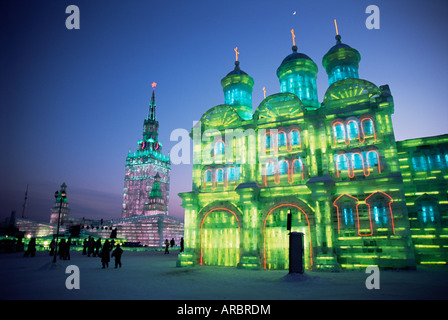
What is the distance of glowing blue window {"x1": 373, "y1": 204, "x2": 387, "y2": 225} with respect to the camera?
55.6ft

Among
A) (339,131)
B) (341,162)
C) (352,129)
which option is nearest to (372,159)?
(341,162)

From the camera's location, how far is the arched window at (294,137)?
20.2 metres

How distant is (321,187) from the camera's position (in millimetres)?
17406

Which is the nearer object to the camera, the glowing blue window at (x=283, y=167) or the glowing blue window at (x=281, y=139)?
the glowing blue window at (x=283, y=167)

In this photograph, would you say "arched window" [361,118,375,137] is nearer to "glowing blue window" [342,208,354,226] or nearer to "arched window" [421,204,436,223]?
"glowing blue window" [342,208,354,226]

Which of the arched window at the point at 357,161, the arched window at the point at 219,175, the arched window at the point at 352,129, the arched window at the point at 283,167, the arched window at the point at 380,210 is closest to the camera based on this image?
the arched window at the point at 380,210

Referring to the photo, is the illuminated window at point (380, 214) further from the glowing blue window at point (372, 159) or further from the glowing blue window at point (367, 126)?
the glowing blue window at point (367, 126)

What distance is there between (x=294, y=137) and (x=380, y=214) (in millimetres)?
7915

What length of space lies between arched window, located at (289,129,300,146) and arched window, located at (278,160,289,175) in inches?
62.9

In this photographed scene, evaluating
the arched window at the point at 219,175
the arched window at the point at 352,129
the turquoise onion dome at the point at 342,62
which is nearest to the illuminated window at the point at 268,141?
the arched window at the point at 219,175

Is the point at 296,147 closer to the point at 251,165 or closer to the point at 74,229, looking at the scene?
the point at 251,165

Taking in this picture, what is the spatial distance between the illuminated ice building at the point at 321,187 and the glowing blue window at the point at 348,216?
7 cm
